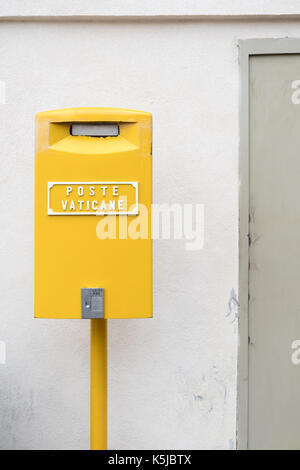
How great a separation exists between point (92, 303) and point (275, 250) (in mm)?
1159

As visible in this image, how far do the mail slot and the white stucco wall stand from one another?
2.27 feet

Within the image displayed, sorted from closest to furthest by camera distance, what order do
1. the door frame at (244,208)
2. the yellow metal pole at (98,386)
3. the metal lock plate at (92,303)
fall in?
the metal lock plate at (92,303) → the yellow metal pole at (98,386) → the door frame at (244,208)

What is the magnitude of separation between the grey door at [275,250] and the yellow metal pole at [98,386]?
35.1 inches

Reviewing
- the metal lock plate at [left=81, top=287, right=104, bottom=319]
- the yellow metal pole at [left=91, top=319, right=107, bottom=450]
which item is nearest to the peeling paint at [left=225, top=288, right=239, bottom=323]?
the yellow metal pole at [left=91, top=319, right=107, bottom=450]

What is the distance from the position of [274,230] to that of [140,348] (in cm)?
99

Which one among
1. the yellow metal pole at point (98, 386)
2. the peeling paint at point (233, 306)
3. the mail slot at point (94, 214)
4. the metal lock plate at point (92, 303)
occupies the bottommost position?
the yellow metal pole at point (98, 386)

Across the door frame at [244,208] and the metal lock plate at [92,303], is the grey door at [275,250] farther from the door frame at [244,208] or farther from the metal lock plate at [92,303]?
the metal lock plate at [92,303]

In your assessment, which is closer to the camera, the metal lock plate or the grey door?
the metal lock plate

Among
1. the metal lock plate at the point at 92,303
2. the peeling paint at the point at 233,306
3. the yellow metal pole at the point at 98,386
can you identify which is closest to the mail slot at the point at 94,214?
the metal lock plate at the point at 92,303

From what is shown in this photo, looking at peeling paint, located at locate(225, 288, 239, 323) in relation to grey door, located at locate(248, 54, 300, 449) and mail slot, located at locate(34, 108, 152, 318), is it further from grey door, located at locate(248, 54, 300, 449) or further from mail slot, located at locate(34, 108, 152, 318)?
mail slot, located at locate(34, 108, 152, 318)

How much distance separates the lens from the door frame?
244 cm

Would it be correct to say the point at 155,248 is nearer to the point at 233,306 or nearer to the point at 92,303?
the point at 233,306

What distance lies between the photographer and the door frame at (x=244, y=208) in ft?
8.02

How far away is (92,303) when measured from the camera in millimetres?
1797
